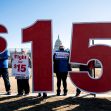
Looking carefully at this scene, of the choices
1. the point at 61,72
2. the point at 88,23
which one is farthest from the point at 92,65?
the point at 88,23

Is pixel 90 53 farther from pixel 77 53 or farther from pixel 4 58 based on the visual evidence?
pixel 4 58

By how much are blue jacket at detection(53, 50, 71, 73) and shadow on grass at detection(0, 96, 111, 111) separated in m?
1.08

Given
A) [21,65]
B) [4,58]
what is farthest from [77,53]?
[4,58]

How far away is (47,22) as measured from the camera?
11031 millimetres

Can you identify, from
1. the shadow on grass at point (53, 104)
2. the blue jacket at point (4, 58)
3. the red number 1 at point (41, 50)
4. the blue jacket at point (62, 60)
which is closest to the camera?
the shadow on grass at point (53, 104)

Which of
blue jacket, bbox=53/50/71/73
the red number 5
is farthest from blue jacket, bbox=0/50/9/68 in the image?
the red number 5

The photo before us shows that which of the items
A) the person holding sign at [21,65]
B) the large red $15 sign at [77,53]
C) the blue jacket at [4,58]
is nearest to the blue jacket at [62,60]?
the large red $15 sign at [77,53]

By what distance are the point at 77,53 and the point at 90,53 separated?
44cm

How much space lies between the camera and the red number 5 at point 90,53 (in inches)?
419

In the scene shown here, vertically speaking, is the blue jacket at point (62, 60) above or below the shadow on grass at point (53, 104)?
above

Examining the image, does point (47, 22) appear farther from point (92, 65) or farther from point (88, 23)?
point (92, 65)

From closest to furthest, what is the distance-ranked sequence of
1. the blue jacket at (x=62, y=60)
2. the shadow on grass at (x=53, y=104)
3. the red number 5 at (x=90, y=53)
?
the shadow on grass at (x=53, y=104), the red number 5 at (x=90, y=53), the blue jacket at (x=62, y=60)

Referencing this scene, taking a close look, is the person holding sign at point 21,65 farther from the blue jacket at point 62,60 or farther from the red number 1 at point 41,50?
the blue jacket at point 62,60

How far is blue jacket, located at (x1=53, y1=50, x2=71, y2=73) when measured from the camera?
1192 centimetres
